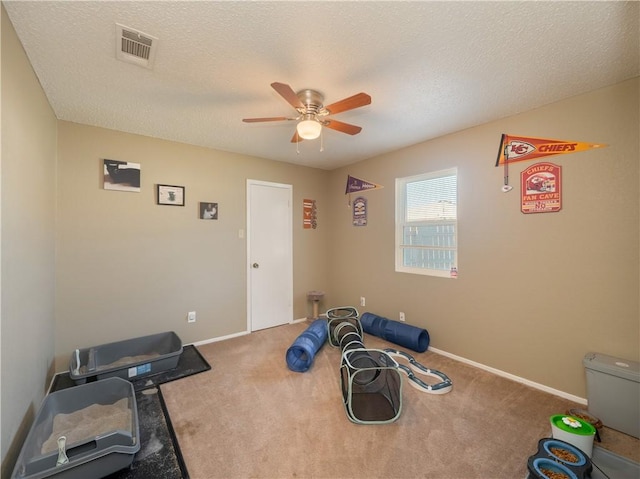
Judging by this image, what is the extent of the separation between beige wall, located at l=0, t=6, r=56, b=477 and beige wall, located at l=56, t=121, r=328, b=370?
0.34 metres

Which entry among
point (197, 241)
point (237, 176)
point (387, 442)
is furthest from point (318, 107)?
point (387, 442)

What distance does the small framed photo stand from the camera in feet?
10.8

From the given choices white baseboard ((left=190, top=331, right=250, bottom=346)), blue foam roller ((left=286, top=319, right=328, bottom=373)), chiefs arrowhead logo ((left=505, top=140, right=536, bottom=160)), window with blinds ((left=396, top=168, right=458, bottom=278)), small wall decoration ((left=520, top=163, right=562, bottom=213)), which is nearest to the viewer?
small wall decoration ((left=520, top=163, right=562, bottom=213))

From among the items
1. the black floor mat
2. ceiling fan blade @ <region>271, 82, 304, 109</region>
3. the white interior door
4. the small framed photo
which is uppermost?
ceiling fan blade @ <region>271, 82, 304, 109</region>

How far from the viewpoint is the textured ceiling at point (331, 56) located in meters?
1.45

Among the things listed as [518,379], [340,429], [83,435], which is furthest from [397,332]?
[83,435]

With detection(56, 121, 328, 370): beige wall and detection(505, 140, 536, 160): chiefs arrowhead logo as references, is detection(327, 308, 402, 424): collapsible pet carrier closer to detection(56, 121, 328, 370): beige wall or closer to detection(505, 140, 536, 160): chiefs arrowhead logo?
detection(56, 121, 328, 370): beige wall

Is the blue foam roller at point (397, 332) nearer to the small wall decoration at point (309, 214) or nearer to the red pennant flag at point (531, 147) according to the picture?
the small wall decoration at point (309, 214)

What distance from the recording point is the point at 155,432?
1.99m

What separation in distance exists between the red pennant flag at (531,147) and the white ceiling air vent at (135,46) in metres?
2.98

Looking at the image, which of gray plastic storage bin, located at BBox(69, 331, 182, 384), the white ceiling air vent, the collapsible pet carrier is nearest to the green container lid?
the collapsible pet carrier

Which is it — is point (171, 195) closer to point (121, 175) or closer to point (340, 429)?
point (121, 175)

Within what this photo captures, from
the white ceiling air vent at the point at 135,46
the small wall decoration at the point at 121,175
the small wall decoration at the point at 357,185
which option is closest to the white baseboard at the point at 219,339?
the small wall decoration at the point at 121,175

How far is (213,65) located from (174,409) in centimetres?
263
